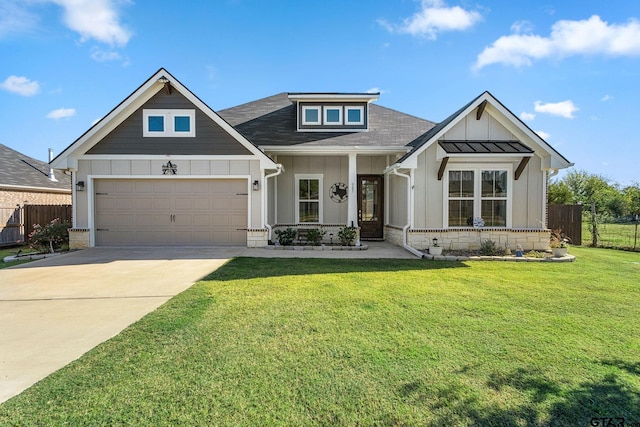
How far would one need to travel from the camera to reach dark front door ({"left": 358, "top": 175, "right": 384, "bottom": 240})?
43.1 ft

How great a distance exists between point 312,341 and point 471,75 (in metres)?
14.0

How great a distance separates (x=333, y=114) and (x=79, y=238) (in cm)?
997

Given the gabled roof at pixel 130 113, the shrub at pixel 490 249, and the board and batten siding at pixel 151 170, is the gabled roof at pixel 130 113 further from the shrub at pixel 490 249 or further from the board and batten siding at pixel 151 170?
the shrub at pixel 490 249

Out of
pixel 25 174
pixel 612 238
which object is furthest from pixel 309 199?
pixel 25 174

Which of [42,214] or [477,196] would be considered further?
[42,214]

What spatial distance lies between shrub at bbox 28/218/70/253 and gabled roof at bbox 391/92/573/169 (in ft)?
36.1

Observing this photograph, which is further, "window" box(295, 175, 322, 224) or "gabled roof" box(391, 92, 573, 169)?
"window" box(295, 175, 322, 224)

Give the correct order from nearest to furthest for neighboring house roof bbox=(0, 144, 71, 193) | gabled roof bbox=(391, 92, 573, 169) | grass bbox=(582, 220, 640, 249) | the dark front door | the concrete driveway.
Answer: the concrete driveway
gabled roof bbox=(391, 92, 573, 169)
grass bbox=(582, 220, 640, 249)
the dark front door
neighboring house roof bbox=(0, 144, 71, 193)

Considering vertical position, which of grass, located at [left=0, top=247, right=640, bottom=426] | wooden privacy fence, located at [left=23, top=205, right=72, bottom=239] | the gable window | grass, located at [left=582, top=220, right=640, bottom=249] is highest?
the gable window

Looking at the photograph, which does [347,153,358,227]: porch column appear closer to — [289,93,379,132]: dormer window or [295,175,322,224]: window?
[295,175,322,224]: window

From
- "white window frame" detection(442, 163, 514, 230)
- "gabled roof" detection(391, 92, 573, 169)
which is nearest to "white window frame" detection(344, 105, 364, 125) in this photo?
"gabled roof" detection(391, 92, 573, 169)

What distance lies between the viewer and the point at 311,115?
12875 millimetres

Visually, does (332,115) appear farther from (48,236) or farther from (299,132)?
(48,236)

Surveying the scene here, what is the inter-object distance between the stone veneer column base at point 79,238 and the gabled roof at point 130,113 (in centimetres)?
209
